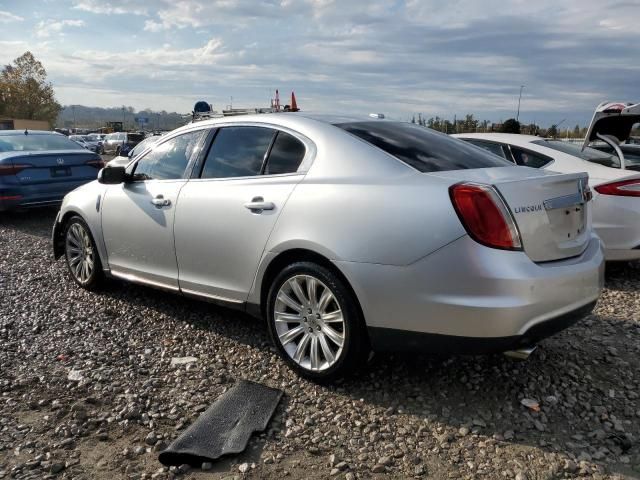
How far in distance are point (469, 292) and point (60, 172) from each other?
7996mm

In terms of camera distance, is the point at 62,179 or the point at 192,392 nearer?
the point at 192,392

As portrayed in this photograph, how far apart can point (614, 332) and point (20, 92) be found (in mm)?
79072

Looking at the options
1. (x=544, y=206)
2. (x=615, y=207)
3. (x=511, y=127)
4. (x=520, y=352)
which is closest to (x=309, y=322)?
(x=520, y=352)

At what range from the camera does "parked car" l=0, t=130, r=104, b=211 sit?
850 cm

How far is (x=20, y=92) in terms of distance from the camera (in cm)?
6969

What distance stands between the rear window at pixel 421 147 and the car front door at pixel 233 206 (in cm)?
42

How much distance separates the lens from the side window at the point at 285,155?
3545 mm

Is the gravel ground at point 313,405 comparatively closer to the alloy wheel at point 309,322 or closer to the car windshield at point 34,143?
the alloy wheel at point 309,322

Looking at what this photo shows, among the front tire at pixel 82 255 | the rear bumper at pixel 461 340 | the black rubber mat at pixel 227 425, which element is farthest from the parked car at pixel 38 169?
the rear bumper at pixel 461 340

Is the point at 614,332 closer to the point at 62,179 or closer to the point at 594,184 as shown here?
the point at 594,184

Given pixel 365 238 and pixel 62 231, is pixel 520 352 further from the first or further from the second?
pixel 62 231

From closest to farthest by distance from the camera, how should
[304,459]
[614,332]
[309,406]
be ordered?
[304,459] → [309,406] → [614,332]

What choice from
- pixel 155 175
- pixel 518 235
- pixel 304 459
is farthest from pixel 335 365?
pixel 155 175

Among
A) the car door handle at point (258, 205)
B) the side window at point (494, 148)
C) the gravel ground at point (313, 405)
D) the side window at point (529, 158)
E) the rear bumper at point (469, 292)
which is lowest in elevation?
the gravel ground at point (313, 405)
